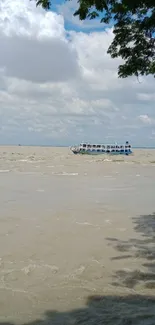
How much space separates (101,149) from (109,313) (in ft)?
173

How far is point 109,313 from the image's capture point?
4.48 m

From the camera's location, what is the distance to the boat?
56.8 metres

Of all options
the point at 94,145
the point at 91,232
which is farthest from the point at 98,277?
the point at 94,145

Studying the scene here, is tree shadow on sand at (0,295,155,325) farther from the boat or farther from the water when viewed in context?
the boat

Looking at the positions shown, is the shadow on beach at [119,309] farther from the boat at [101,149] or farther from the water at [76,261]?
the boat at [101,149]

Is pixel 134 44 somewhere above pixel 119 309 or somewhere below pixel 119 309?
above

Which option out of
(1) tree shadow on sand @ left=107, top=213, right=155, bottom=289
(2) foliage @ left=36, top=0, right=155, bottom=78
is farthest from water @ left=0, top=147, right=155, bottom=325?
(2) foliage @ left=36, top=0, right=155, bottom=78

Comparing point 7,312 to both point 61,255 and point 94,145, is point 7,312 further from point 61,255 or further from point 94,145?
point 94,145

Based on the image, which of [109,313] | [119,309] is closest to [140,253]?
[119,309]

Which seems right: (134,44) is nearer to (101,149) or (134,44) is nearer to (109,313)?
(109,313)

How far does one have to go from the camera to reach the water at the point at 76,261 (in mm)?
4594

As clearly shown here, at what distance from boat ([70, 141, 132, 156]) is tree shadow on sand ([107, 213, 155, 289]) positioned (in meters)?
46.7

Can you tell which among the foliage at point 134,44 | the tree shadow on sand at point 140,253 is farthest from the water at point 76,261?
the foliage at point 134,44

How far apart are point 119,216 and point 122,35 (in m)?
5.36
